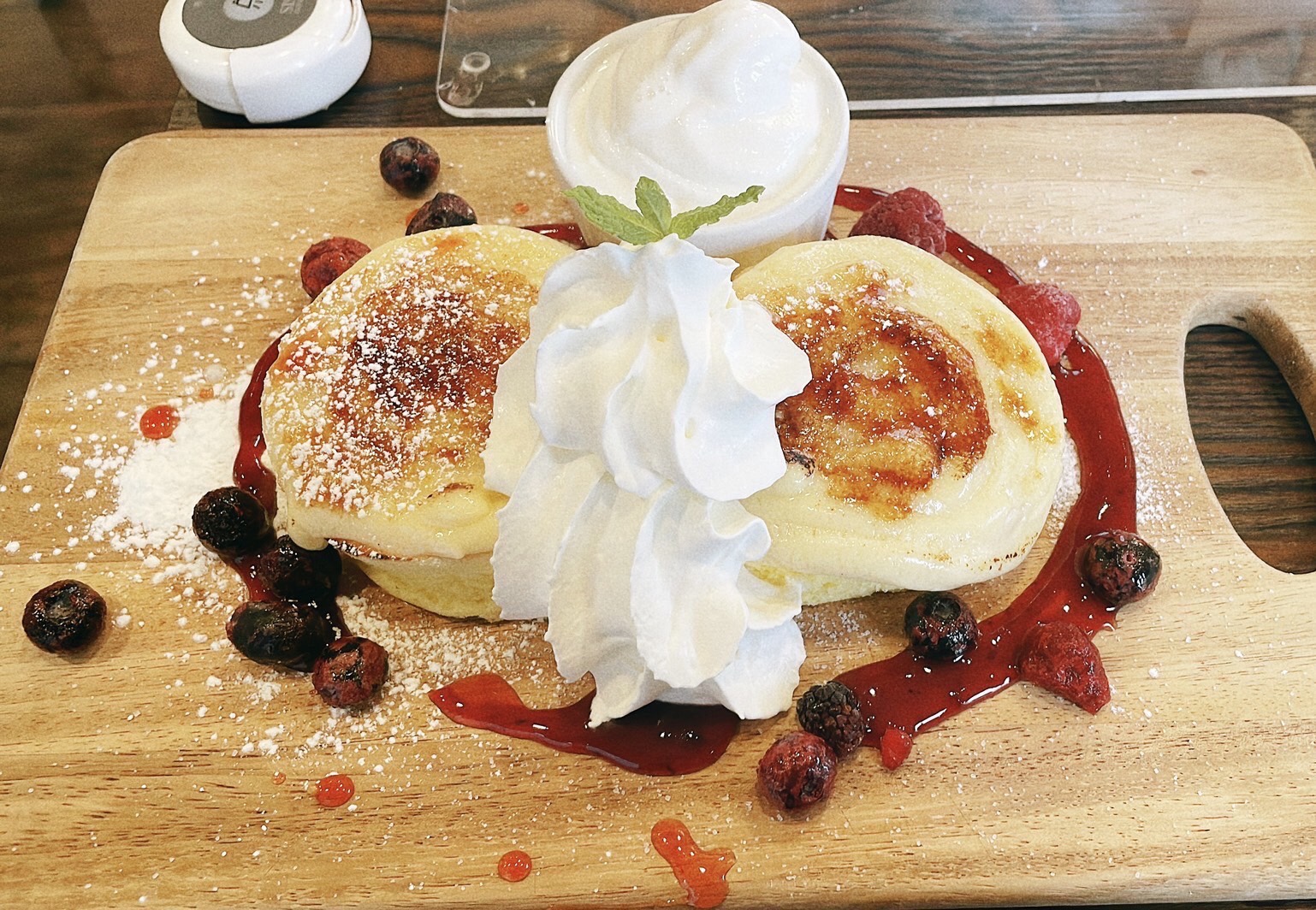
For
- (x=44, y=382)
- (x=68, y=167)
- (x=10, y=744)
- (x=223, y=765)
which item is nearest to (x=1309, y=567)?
(x=223, y=765)

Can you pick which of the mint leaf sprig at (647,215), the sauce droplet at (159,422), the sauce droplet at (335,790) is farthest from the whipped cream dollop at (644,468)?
the sauce droplet at (159,422)

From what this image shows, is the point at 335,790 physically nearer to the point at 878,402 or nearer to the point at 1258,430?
the point at 878,402

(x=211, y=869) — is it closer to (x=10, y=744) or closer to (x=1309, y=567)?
(x=10, y=744)

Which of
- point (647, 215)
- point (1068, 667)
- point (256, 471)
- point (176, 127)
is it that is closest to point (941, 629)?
point (1068, 667)

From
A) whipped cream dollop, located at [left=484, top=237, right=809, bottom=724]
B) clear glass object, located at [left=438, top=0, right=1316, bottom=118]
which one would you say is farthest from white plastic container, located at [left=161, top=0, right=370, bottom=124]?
whipped cream dollop, located at [left=484, top=237, right=809, bottom=724]

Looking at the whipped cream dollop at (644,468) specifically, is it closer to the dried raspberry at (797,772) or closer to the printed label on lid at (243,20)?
the dried raspberry at (797,772)

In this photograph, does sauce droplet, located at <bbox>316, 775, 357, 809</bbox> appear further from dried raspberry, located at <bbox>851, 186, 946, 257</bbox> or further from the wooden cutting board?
dried raspberry, located at <bbox>851, 186, 946, 257</bbox>

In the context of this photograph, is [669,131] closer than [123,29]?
Yes
